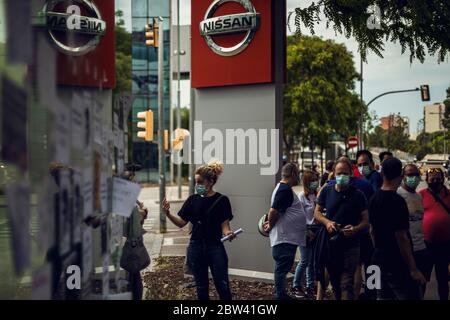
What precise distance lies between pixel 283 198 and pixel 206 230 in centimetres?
112

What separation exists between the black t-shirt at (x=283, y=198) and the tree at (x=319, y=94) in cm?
3421

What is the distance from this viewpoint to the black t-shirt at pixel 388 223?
17.5 feet

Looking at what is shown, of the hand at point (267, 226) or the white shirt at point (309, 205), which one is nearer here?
the hand at point (267, 226)

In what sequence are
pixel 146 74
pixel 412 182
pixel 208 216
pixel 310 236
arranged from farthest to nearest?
pixel 146 74
pixel 310 236
pixel 412 182
pixel 208 216

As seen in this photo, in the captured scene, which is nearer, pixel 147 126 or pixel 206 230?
pixel 206 230

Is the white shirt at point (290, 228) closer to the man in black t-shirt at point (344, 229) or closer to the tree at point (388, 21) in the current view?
the man in black t-shirt at point (344, 229)

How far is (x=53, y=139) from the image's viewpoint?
3.27m

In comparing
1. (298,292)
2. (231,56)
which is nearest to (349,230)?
(298,292)

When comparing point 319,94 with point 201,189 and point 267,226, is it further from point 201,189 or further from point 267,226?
point 201,189

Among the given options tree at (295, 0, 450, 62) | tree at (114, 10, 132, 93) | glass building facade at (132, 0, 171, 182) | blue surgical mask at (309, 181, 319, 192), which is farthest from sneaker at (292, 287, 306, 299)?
tree at (114, 10, 132, 93)

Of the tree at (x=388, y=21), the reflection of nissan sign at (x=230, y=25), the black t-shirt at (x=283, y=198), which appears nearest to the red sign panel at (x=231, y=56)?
the reflection of nissan sign at (x=230, y=25)

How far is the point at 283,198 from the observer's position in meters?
6.88
